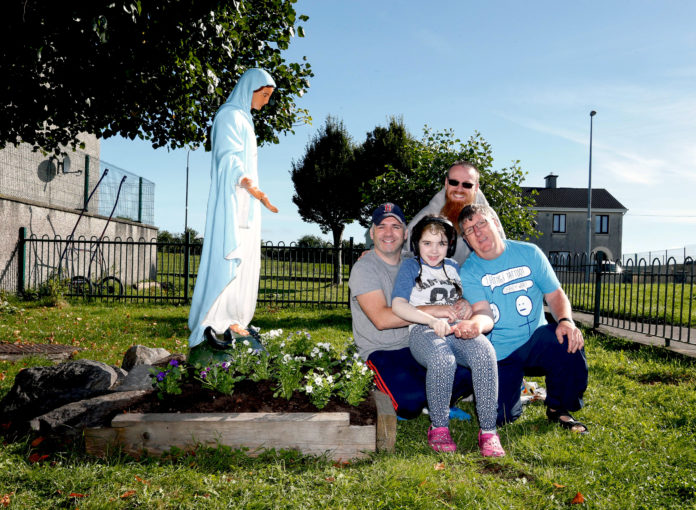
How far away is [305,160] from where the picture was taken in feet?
92.0

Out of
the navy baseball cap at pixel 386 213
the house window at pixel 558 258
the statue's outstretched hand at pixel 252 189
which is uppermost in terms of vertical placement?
the statue's outstretched hand at pixel 252 189

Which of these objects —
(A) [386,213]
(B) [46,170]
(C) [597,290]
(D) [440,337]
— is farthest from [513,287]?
(B) [46,170]

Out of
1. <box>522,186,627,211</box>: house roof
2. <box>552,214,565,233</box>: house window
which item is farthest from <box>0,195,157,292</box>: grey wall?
<box>552,214,565,233</box>: house window

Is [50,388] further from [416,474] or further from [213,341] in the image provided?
[416,474]

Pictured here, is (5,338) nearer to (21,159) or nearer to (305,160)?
(21,159)

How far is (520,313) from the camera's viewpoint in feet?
12.7

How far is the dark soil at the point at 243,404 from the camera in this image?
3408 millimetres

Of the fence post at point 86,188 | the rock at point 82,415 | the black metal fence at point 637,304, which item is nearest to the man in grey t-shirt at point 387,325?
the rock at point 82,415

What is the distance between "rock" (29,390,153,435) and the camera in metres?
3.45

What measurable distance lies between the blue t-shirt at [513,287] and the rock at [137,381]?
283cm

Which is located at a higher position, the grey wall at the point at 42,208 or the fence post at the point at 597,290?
the grey wall at the point at 42,208

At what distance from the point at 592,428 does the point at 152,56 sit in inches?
→ 237

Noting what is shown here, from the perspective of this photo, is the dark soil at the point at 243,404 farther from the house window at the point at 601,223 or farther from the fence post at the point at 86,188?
the house window at the point at 601,223

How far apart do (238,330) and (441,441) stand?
196cm
